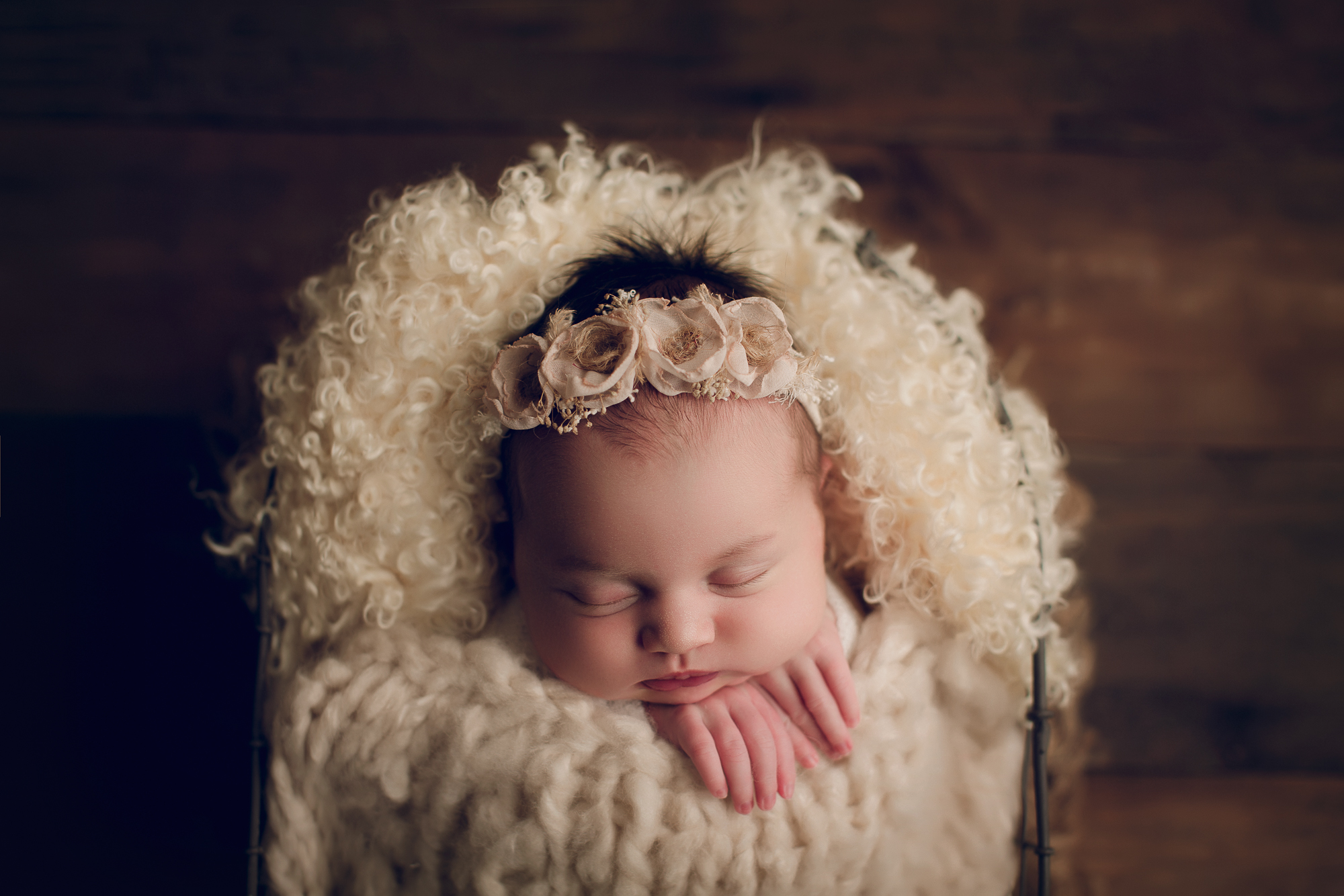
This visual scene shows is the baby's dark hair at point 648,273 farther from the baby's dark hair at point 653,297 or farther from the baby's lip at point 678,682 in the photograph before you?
the baby's lip at point 678,682

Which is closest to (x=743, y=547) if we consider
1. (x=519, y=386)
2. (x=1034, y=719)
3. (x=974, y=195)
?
(x=519, y=386)

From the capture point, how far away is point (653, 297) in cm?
85

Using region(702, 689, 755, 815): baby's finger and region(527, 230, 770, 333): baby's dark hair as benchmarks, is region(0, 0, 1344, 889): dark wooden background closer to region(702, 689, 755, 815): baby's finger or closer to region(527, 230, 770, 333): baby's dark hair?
region(527, 230, 770, 333): baby's dark hair

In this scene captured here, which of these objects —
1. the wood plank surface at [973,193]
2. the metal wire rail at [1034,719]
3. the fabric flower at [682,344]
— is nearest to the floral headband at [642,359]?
the fabric flower at [682,344]

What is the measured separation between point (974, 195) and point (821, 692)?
0.94 meters

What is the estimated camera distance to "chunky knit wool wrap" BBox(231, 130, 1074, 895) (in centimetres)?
81

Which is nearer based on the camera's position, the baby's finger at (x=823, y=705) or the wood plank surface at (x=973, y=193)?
the baby's finger at (x=823, y=705)

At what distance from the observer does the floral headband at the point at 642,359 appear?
77cm

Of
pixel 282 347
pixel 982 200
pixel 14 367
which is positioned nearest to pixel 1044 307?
pixel 982 200

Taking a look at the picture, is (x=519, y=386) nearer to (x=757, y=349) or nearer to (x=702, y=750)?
(x=757, y=349)

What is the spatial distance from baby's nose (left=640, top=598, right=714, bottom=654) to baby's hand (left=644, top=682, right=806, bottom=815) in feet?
0.33

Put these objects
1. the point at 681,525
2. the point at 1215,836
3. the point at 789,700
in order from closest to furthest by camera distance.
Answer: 1. the point at 681,525
2. the point at 789,700
3. the point at 1215,836

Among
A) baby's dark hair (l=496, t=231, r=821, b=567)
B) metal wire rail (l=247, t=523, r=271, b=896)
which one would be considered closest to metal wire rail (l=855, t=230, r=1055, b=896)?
baby's dark hair (l=496, t=231, r=821, b=567)

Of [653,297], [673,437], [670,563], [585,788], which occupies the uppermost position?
[653,297]
